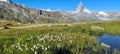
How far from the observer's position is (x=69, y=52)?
3162cm

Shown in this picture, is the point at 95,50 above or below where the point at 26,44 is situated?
below

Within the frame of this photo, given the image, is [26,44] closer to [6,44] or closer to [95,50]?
[6,44]

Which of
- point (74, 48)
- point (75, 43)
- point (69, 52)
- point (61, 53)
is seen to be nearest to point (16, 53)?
point (61, 53)

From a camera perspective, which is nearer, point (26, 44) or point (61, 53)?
point (26, 44)

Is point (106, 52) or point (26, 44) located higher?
point (26, 44)

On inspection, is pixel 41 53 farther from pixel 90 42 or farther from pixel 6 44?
pixel 90 42

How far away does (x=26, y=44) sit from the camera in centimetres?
2391

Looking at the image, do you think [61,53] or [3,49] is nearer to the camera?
[3,49]

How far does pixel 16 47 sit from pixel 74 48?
12.2 m

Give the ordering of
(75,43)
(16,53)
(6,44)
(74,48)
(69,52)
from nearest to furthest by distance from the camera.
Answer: (16,53) < (6,44) < (69,52) < (74,48) < (75,43)

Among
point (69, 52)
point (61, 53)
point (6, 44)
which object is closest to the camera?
point (6, 44)

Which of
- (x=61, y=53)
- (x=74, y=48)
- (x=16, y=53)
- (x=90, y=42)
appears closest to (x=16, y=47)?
(x=16, y=53)

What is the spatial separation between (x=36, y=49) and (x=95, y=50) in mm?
14870

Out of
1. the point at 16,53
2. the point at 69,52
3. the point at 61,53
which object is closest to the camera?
the point at 16,53
